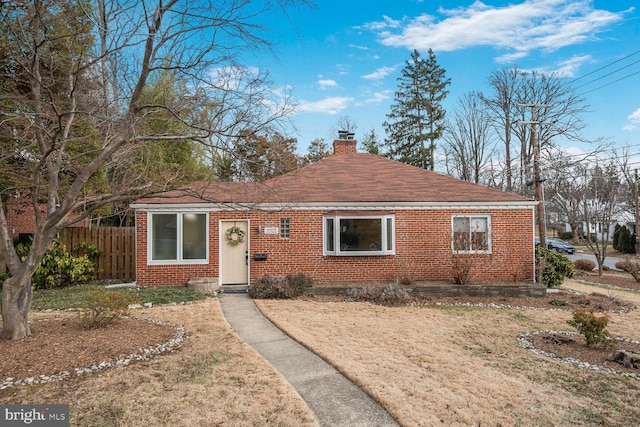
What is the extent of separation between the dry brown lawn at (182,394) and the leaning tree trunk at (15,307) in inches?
67.5

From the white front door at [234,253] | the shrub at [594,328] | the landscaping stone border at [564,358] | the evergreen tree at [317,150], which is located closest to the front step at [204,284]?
the white front door at [234,253]

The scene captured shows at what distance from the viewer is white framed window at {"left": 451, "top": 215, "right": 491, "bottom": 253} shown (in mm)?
12383

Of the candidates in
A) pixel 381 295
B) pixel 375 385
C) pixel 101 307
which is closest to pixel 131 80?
pixel 101 307

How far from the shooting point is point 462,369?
5.30 m

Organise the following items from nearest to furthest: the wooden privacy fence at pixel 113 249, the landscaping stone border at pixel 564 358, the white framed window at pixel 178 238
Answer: the landscaping stone border at pixel 564 358 → the white framed window at pixel 178 238 → the wooden privacy fence at pixel 113 249

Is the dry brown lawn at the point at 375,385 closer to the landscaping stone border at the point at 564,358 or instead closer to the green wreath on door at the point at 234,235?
the landscaping stone border at the point at 564,358

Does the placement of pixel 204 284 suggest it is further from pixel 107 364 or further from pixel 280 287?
pixel 107 364

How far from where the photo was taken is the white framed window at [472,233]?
12.4 m

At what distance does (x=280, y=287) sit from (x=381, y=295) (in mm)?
2682

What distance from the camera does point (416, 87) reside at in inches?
1366

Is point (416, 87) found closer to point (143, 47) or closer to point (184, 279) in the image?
point (184, 279)

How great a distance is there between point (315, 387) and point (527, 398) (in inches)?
95.1

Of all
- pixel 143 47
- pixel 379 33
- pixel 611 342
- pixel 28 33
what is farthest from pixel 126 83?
pixel 379 33

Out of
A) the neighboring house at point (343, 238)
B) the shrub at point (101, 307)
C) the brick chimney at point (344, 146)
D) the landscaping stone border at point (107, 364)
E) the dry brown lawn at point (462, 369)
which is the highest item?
the brick chimney at point (344, 146)
